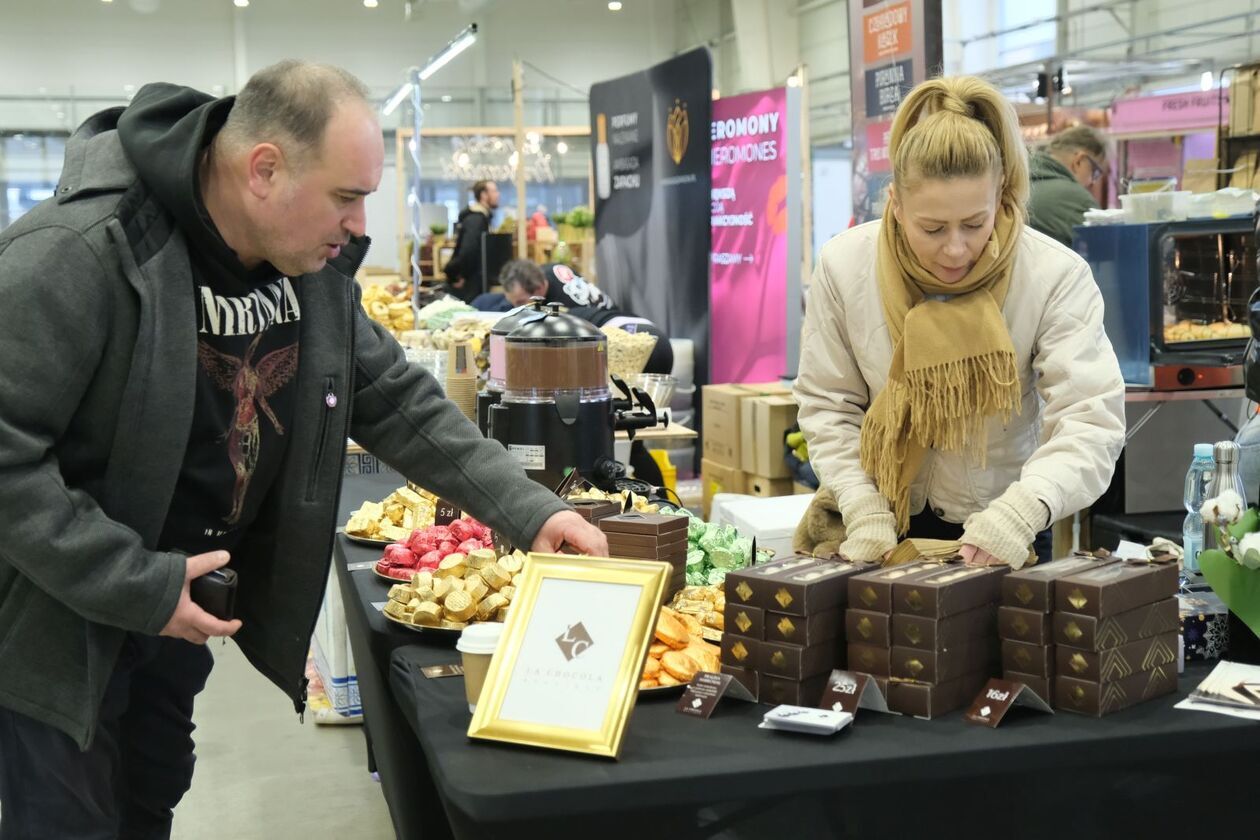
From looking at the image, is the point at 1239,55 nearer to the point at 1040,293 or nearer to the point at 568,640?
the point at 1040,293

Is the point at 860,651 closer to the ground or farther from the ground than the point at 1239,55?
closer to the ground

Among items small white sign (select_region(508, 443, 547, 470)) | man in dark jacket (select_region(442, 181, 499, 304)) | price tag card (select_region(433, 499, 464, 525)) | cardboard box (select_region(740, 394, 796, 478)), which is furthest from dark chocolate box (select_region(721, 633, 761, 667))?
man in dark jacket (select_region(442, 181, 499, 304))

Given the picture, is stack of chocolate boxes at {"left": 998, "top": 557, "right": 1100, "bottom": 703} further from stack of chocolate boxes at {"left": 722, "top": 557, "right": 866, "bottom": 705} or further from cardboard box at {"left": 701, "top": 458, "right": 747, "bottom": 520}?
cardboard box at {"left": 701, "top": 458, "right": 747, "bottom": 520}

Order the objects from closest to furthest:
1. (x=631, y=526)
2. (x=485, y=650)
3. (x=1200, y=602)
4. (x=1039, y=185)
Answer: (x=485, y=650) → (x=1200, y=602) → (x=631, y=526) → (x=1039, y=185)

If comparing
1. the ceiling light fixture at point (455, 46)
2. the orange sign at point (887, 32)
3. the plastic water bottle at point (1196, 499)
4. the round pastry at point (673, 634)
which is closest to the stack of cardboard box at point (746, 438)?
the orange sign at point (887, 32)

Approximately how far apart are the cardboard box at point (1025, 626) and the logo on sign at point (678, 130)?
598cm

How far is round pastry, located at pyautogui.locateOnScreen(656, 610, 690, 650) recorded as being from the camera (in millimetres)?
1897

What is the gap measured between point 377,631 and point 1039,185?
403 centimetres

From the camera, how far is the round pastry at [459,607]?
214cm

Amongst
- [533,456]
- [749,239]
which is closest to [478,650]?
[533,456]

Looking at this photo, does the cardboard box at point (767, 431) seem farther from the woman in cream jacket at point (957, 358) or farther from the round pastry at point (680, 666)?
the round pastry at point (680, 666)

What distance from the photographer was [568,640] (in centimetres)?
162

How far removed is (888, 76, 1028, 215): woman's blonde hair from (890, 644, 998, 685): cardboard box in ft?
2.70

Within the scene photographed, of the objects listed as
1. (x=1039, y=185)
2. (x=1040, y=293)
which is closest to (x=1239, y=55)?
(x=1039, y=185)
